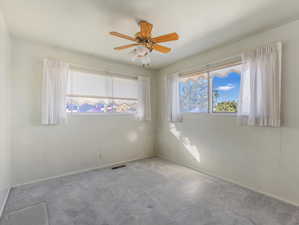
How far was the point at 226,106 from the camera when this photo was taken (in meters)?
2.94

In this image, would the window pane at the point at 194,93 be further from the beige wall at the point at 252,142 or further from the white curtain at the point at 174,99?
the beige wall at the point at 252,142

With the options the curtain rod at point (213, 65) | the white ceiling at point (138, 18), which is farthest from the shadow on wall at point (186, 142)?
the white ceiling at point (138, 18)

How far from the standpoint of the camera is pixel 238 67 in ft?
9.00

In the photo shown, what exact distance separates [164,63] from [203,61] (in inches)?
40.5

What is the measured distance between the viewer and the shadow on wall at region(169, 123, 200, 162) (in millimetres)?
3340

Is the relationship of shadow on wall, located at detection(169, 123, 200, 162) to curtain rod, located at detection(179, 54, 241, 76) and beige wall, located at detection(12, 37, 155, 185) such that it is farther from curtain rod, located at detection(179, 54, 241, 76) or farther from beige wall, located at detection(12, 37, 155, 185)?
curtain rod, located at detection(179, 54, 241, 76)

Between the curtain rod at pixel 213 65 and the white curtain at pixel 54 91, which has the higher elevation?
the curtain rod at pixel 213 65

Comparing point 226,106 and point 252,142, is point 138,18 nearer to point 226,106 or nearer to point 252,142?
point 226,106

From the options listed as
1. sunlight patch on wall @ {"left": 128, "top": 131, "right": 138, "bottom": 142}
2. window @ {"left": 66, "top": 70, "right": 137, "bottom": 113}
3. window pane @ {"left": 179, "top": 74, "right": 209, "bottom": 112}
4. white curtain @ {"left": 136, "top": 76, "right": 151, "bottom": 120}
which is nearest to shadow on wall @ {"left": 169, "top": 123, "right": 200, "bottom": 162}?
window pane @ {"left": 179, "top": 74, "right": 209, "bottom": 112}

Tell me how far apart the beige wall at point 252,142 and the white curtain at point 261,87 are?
0.11 metres

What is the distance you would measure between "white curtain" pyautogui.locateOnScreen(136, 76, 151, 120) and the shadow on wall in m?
0.71

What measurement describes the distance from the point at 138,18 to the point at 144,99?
2223mm

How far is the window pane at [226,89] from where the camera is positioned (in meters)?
2.81

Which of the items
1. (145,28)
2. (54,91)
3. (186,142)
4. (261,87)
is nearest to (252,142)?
(261,87)
